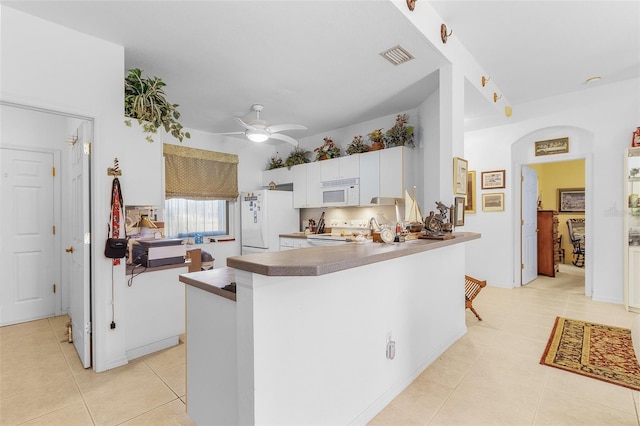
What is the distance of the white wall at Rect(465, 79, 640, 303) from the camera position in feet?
13.4

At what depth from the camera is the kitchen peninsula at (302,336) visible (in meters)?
1.33

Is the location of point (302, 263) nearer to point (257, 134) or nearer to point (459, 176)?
point (459, 176)

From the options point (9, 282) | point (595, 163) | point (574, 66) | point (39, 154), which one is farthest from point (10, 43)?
point (595, 163)

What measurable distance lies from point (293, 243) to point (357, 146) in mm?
2034

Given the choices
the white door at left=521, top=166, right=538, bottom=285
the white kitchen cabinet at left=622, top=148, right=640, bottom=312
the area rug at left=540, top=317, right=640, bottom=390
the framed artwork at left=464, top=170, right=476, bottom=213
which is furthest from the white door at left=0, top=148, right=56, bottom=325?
the white kitchen cabinet at left=622, top=148, right=640, bottom=312

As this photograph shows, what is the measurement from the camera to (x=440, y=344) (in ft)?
8.76

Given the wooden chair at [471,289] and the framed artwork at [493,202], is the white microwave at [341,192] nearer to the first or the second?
the wooden chair at [471,289]

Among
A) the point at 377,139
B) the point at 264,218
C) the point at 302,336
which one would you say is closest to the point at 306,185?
the point at 264,218

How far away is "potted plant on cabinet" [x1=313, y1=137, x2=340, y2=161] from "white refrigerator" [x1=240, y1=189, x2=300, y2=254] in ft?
3.25

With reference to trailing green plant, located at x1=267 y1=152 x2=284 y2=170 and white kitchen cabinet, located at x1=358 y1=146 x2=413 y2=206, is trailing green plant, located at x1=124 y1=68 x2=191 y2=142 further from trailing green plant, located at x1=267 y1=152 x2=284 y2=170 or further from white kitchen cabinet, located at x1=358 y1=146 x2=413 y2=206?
trailing green plant, located at x1=267 y1=152 x2=284 y2=170

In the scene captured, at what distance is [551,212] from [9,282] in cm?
869

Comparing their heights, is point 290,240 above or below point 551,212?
below

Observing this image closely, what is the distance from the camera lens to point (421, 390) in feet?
7.04

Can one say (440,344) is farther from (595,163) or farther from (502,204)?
(595,163)
